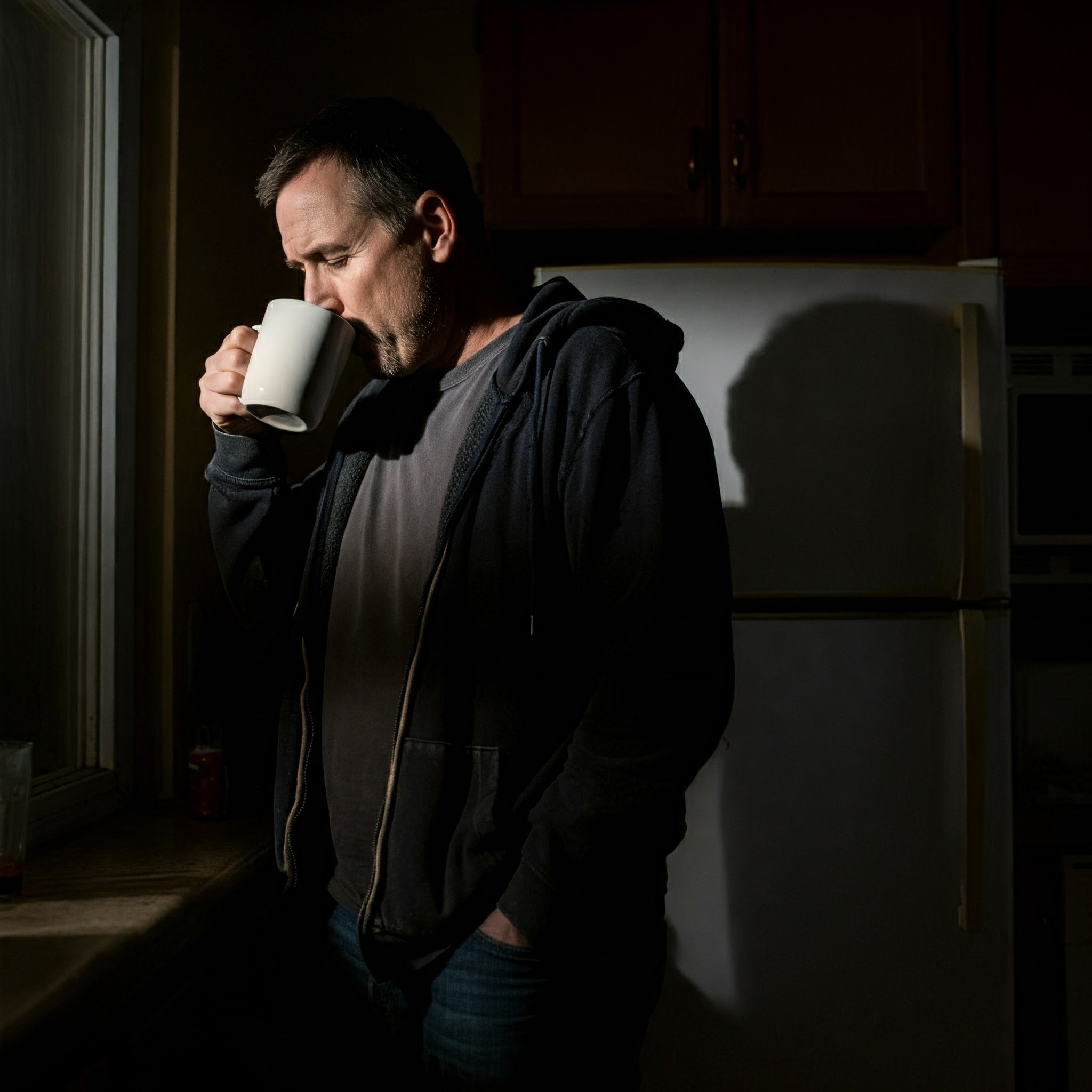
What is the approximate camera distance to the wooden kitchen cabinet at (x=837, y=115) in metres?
1.65

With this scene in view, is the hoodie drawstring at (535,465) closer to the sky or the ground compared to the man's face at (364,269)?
closer to the ground

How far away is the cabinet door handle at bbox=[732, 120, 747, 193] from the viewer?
1.65 m

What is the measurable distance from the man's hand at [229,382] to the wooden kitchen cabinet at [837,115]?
3.27ft

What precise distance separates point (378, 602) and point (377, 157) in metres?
0.48

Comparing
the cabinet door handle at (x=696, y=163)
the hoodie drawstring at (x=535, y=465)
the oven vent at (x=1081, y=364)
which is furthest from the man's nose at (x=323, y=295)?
the oven vent at (x=1081, y=364)

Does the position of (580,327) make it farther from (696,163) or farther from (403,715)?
(696,163)

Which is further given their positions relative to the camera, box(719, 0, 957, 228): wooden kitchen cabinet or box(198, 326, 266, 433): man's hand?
box(719, 0, 957, 228): wooden kitchen cabinet

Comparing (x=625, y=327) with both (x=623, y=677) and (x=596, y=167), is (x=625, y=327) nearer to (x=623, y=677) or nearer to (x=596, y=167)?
(x=623, y=677)

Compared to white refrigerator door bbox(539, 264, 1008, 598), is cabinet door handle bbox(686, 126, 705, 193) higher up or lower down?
higher up

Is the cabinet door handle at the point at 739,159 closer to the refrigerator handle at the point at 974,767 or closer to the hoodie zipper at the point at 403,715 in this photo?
the refrigerator handle at the point at 974,767

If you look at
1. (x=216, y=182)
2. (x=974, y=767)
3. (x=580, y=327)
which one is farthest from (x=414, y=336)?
(x=974, y=767)

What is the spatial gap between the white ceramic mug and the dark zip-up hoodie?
6.2 inches

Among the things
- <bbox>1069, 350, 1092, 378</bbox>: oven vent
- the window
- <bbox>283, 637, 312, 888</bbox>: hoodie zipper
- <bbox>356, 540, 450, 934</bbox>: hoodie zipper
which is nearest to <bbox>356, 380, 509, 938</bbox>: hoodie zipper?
<bbox>356, 540, 450, 934</bbox>: hoodie zipper

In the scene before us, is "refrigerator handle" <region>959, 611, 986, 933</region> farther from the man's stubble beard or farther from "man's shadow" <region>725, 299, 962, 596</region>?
the man's stubble beard
